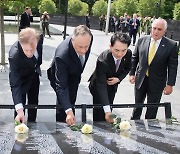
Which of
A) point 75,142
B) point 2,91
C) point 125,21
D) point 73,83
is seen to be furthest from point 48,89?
point 125,21

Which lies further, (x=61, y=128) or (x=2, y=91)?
(x=2, y=91)

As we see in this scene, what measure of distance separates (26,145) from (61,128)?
590mm

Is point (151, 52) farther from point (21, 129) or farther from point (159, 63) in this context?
point (21, 129)

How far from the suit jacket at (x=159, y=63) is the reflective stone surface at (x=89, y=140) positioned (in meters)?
1.44

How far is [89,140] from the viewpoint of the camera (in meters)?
2.64

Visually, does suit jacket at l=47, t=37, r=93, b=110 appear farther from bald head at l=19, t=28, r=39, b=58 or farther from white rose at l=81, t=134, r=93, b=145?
white rose at l=81, t=134, r=93, b=145

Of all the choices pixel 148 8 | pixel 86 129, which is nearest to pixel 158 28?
pixel 86 129

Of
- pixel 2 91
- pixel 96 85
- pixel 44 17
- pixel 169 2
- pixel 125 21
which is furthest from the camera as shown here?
pixel 169 2

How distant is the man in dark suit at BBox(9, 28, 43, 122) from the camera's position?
10.5 ft

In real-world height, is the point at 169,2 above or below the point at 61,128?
above

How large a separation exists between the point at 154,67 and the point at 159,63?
0.08m

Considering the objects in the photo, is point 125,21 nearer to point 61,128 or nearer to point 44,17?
point 44,17

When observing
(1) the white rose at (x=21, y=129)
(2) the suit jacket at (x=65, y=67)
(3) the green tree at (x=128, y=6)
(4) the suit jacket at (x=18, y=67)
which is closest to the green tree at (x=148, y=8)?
(3) the green tree at (x=128, y=6)

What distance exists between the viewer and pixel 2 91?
7.01 metres
